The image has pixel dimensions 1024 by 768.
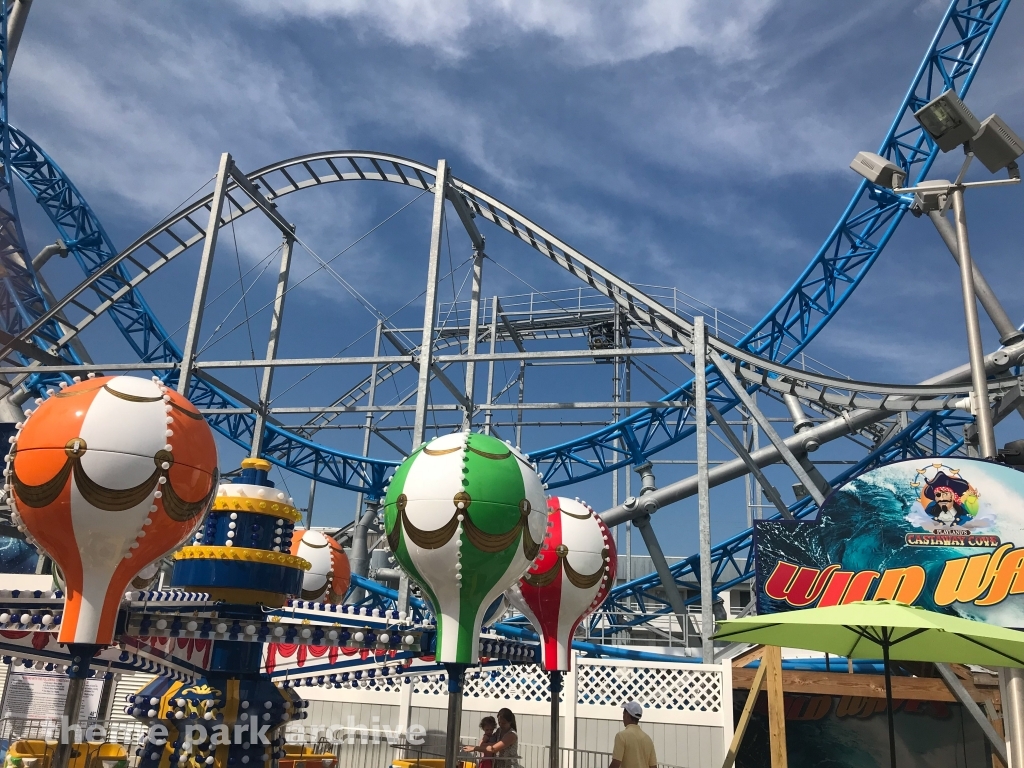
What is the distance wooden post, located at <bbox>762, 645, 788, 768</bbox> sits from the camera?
6.95 m

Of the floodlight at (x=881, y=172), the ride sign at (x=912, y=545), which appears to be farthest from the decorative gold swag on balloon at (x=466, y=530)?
the floodlight at (x=881, y=172)

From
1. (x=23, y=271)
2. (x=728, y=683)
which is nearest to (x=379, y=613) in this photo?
(x=728, y=683)

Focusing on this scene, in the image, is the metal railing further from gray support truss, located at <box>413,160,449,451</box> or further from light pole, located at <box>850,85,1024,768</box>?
light pole, located at <box>850,85,1024,768</box>

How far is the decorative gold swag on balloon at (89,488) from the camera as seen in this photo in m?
4.46

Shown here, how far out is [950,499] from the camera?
27.8ft

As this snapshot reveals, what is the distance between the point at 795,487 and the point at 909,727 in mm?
7097

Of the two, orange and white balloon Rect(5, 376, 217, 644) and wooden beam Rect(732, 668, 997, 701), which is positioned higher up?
orange and white balloon Rect(5, 376, 217, 644)

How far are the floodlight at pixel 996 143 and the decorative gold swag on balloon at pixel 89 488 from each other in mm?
7428

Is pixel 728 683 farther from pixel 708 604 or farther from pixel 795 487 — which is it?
pixel 795 487

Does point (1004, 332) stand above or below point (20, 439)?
above

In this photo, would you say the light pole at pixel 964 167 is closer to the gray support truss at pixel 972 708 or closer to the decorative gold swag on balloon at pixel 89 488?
the gray support truss at pixel 972 708

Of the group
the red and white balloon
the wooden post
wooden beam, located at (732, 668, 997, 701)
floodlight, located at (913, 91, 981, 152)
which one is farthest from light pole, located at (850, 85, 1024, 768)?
the red and white balloon

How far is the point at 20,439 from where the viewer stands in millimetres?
4723

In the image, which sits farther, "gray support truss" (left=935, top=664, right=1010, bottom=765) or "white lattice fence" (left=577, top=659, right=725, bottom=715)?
"white lattice fence" (left=577, top=659, right=725, bottom=715)
